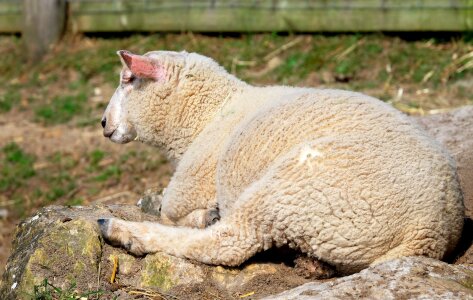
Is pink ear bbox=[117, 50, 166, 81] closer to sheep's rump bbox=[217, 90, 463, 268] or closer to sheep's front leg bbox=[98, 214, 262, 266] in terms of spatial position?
sheep's front leg bbox=[98, 214, 262, 266]

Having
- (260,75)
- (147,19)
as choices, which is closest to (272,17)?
(260,75)

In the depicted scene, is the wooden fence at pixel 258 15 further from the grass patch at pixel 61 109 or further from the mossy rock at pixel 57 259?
the mossy rock at pixel 57 259

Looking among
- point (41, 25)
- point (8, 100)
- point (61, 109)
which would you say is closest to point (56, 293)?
point (61, 109)

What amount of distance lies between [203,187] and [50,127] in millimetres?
5289

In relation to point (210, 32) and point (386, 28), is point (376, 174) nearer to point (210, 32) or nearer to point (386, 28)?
point (386, 28)

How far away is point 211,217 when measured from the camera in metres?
5.02

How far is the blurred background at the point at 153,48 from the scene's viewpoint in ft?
29.3

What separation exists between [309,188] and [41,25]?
778cm

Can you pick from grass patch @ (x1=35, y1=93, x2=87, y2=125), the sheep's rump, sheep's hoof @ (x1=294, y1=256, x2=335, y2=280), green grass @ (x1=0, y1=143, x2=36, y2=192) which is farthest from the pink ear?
grass patch @ (x1=35, y1=93, x2=87, y2=125)

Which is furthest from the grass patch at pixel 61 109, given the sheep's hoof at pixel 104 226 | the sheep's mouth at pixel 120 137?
the sheep's hoof at pixel 104 226

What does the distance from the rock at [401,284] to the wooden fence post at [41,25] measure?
790cm

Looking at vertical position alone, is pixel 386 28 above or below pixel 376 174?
above

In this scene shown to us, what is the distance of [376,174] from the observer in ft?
14.1

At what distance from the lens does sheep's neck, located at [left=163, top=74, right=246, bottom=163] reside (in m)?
5.48
